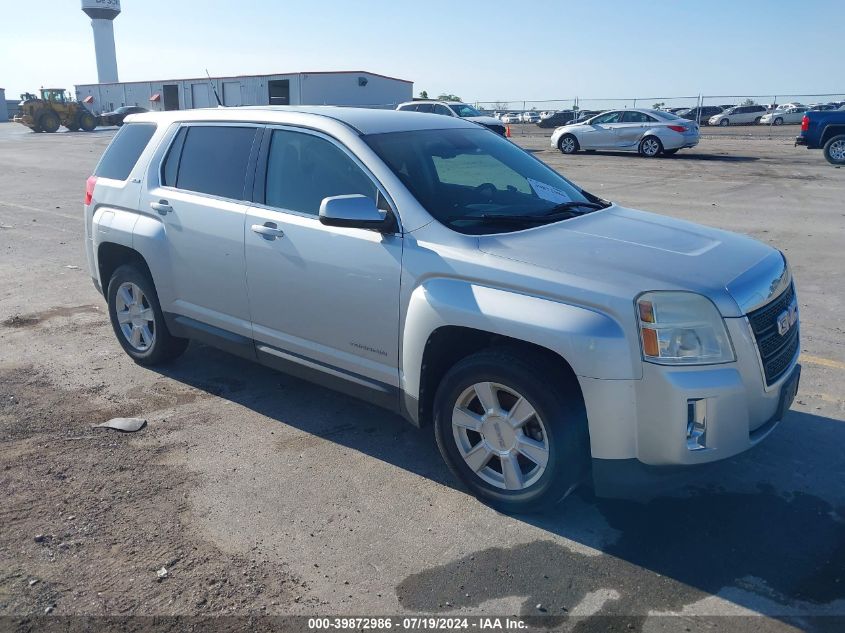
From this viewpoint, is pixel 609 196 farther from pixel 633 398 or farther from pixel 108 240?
pixel 633 398

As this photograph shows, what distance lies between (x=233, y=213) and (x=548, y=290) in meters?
2.27

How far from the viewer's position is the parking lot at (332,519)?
3170mm

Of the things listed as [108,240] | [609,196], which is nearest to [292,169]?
[108,240]

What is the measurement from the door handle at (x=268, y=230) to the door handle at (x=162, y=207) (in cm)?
97

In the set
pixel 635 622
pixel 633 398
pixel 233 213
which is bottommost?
pixel 635 622

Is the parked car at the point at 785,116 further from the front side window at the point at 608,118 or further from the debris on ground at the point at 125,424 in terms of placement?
the debris on ground at the point at 125,424

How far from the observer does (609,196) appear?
48.3 ft

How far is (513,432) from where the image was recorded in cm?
371

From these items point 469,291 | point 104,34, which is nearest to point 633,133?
point 469,291

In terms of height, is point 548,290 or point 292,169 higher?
point 292,169

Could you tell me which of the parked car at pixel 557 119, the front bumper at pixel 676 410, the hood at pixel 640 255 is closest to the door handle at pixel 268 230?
the hood at pixel 640 255

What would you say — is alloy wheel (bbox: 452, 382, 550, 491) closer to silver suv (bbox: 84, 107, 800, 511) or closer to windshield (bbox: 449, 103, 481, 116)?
silver suv (bbox: 84, 107, 800, 511)

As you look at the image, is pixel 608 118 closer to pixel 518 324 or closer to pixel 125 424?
pixel 125 424

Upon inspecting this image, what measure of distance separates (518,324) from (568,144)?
24050 millimetres
